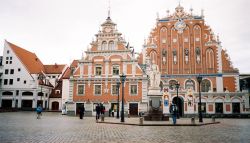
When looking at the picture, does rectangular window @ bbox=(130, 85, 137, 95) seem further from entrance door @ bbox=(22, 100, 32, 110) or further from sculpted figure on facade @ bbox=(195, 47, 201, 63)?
entrance door @ bbox=(22, 100, 32, 110)

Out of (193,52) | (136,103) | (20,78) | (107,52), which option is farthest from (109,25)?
(20,78)

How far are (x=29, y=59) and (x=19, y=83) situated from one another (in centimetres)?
709

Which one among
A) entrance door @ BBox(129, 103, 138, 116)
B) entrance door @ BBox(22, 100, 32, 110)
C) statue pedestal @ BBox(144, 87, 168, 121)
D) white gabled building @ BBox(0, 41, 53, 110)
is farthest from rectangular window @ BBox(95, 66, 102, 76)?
entrance door @ BBox(22, 100, 32, 110)

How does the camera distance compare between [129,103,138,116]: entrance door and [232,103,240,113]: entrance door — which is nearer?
[129,103,138,116]: entrance door

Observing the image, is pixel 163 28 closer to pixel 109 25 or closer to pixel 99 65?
pixel 109 25

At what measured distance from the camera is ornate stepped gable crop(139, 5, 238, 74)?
1661 inches

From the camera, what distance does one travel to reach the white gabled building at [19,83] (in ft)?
169

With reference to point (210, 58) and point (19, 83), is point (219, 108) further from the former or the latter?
point (19, 83)

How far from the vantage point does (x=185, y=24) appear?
44469mm

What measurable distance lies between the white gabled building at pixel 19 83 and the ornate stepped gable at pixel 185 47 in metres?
26.5

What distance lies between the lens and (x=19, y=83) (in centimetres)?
5247

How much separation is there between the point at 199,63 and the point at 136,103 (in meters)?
15.3

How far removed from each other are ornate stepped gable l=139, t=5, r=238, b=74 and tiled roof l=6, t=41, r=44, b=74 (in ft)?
92.5

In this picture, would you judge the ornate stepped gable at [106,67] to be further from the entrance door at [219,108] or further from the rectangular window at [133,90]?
the entrance door at [219,108]
